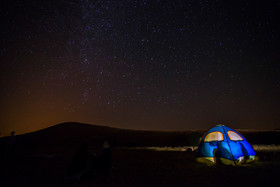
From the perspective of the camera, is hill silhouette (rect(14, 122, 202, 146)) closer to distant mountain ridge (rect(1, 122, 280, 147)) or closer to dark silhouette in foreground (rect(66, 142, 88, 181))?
distant mountain ridge (rect(1, 122, 280, 147))

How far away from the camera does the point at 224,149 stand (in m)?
8.82

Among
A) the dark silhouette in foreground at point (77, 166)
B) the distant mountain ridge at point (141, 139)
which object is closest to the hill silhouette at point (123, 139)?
the distant mountain ridge at point (141, 139)

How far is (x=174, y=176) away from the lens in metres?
6.64

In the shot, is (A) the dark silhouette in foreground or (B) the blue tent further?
(B) the blue tent

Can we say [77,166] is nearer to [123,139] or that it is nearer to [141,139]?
[141,139]

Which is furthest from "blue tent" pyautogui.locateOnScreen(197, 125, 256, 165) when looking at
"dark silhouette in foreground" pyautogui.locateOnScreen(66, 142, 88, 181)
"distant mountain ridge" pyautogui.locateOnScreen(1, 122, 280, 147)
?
"distant mountain ridge" pyautogui.locateOnScreen(1, 122, 280, 147)

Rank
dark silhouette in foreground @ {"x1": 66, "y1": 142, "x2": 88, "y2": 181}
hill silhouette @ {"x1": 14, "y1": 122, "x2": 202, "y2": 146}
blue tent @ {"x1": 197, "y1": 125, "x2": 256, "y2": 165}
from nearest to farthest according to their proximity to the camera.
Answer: dark silhouette in foreground @ {"x1": 66, "y1": 142, "x2": 88, "y2": 181} < blue tent @ {"x1": 197, "y1": 125, "x2": 256, "y2": 165} < hill silhouette @ {"x1": 14, "y1": 122, "x2": 202, "y2": 146}

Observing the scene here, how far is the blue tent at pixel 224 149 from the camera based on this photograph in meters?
8.58

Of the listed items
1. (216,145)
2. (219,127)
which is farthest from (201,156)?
(219,127)

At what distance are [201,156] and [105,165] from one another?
566cm

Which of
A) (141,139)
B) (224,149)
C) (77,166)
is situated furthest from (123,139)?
(77,166)

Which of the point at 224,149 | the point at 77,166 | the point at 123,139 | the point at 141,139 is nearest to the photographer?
the point at 77,166

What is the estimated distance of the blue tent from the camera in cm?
858

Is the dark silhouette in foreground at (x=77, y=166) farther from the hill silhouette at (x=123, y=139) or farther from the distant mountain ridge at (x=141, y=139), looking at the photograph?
the hill silhouette at (x=123, y=139)
